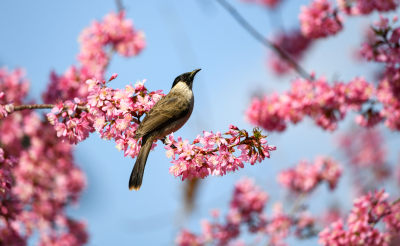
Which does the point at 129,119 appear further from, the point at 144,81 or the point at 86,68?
the point at 86,68

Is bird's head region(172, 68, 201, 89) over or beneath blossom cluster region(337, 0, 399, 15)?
beneath

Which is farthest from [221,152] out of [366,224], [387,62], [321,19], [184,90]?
[321,19]

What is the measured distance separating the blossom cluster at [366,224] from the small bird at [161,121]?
2.42 meters

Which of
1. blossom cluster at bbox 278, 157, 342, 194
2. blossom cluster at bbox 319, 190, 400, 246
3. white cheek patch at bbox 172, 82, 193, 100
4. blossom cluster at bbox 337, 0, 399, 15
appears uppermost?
blossom cluster at bbox 337, 0, 399, 15

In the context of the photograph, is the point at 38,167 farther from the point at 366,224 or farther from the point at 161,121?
the point at 366,224

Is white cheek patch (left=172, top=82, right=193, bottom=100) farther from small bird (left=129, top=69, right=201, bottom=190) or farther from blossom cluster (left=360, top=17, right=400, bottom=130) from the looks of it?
blossom cluster (left=360, top=17, right=400, bottom=130)

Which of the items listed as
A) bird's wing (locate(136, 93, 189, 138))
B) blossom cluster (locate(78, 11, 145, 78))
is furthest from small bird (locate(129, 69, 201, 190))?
blossom cluster (locate(78, 11, 145, 78))

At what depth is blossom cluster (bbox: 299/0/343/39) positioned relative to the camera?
7199 millimetres

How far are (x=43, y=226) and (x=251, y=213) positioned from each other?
160 inches

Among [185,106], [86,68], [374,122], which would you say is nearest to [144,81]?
[185,106]

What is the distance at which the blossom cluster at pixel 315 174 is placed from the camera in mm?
8000

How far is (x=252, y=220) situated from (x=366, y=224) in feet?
10.6

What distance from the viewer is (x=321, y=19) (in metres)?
7.21

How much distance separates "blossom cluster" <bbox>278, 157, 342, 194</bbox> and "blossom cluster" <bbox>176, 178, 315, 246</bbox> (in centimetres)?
67
